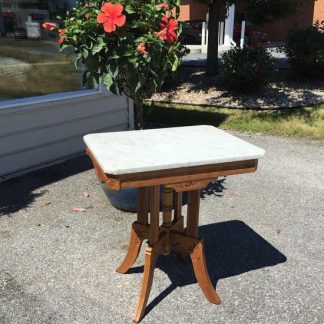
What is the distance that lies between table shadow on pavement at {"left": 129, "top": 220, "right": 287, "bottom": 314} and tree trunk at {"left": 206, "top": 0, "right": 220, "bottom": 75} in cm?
679

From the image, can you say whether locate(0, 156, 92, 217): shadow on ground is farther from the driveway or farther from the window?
the window

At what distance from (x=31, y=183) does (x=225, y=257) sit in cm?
246

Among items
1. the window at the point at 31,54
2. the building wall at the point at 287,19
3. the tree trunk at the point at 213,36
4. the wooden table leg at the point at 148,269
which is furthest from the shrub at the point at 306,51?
the building wall at the point at 287,19

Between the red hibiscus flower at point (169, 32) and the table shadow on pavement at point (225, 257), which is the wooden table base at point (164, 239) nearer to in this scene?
the table shadow on pavement at point (225, 257)

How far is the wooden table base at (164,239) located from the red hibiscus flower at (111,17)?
1.18 meters

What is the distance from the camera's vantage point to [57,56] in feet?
17.6

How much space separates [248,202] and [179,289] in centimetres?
169

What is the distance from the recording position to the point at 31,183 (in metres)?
4.68

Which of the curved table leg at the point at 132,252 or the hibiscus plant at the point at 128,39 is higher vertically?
the hibiscus plant at the point at 128,39

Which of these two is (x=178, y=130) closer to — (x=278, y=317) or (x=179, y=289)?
(x=179, y=289)

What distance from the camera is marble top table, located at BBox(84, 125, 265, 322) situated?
7.28ft

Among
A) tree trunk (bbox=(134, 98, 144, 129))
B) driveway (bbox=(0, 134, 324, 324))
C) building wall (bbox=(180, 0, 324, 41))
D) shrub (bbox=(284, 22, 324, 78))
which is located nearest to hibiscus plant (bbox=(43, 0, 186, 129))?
tree trunk (bbox=(134, 98, 144, 129))

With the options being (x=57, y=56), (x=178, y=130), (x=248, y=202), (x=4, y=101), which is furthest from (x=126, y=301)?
(x=57, y=56)

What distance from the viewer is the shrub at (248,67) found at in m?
8.55
